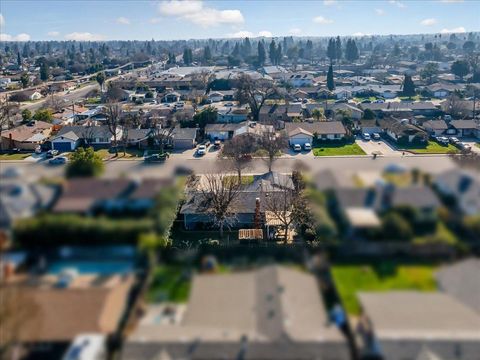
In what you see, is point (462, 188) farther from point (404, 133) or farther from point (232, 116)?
point (232, 116)

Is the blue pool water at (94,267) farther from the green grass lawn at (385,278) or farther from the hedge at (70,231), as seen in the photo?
the green grass lawn at (385,278)

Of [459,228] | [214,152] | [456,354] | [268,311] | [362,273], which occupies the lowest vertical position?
[214,152]

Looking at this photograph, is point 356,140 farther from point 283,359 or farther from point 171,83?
point 171,83

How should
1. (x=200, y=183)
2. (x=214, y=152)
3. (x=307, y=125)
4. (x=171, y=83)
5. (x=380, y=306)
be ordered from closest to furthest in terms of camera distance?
(x=380, y=306) < (x=200, y=183) < (x=214, y=152) < (x=307, y=125) < (x=171, y=83)

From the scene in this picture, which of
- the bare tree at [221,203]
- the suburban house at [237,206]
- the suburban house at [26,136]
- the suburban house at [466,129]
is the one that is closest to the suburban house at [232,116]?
the suburban house at [26,136]

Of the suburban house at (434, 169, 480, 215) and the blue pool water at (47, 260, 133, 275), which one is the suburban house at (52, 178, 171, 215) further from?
the suburban house at (434, 169, 480, 215)

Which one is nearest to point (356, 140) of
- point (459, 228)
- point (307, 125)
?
point (307, 125)
